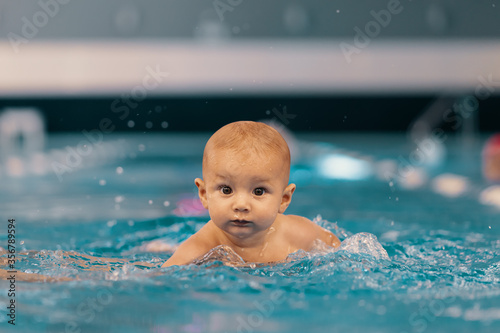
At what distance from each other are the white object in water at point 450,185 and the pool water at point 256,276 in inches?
20.6

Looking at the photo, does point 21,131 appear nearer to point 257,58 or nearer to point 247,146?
point 257,58

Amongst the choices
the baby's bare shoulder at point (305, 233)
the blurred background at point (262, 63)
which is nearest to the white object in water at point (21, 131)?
the blurred background at point (262, 63)

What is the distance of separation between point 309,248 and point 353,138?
20.1 ft

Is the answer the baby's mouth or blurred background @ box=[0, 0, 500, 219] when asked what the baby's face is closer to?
the baby's mouth

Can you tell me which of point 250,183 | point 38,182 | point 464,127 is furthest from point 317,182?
point 464,127

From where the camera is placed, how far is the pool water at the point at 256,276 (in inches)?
55.2

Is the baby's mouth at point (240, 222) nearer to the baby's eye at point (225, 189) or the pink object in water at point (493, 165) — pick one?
the baby's eye at point (225, 189)

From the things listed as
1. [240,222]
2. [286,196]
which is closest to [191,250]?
[240,222]

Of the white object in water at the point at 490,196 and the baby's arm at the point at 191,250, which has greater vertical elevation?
the white object in water at the point at 490,196

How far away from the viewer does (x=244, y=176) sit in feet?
5.38

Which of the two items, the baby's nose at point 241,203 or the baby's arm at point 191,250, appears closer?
the baby's nose at point 241,203

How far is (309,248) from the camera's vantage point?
1.98 metres

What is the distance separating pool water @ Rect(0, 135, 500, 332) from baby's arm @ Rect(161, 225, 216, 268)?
0.04m

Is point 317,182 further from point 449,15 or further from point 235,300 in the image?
point 449,15
